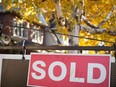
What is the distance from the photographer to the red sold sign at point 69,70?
3.90 meters

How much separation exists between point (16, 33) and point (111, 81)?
24526mm

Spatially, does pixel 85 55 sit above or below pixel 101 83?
above

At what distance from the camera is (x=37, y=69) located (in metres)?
4.26

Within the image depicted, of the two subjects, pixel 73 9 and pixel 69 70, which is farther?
pixel 73 9

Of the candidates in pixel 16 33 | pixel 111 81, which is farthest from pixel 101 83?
pixel 16 33

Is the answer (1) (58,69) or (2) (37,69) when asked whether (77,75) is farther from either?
(2) (37,69)

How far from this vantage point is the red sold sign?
390 cm

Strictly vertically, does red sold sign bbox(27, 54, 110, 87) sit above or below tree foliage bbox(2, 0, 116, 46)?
below

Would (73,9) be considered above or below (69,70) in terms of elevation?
above

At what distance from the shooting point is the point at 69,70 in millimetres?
4094

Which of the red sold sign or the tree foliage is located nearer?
the red sold sign

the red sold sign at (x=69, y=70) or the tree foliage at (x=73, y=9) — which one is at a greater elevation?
the tree foliage at (x=73, y=9)

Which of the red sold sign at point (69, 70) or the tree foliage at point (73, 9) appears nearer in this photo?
the red sold sign at point (69, 70)

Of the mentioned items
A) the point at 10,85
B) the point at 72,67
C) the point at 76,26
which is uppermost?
the point at 76,26
